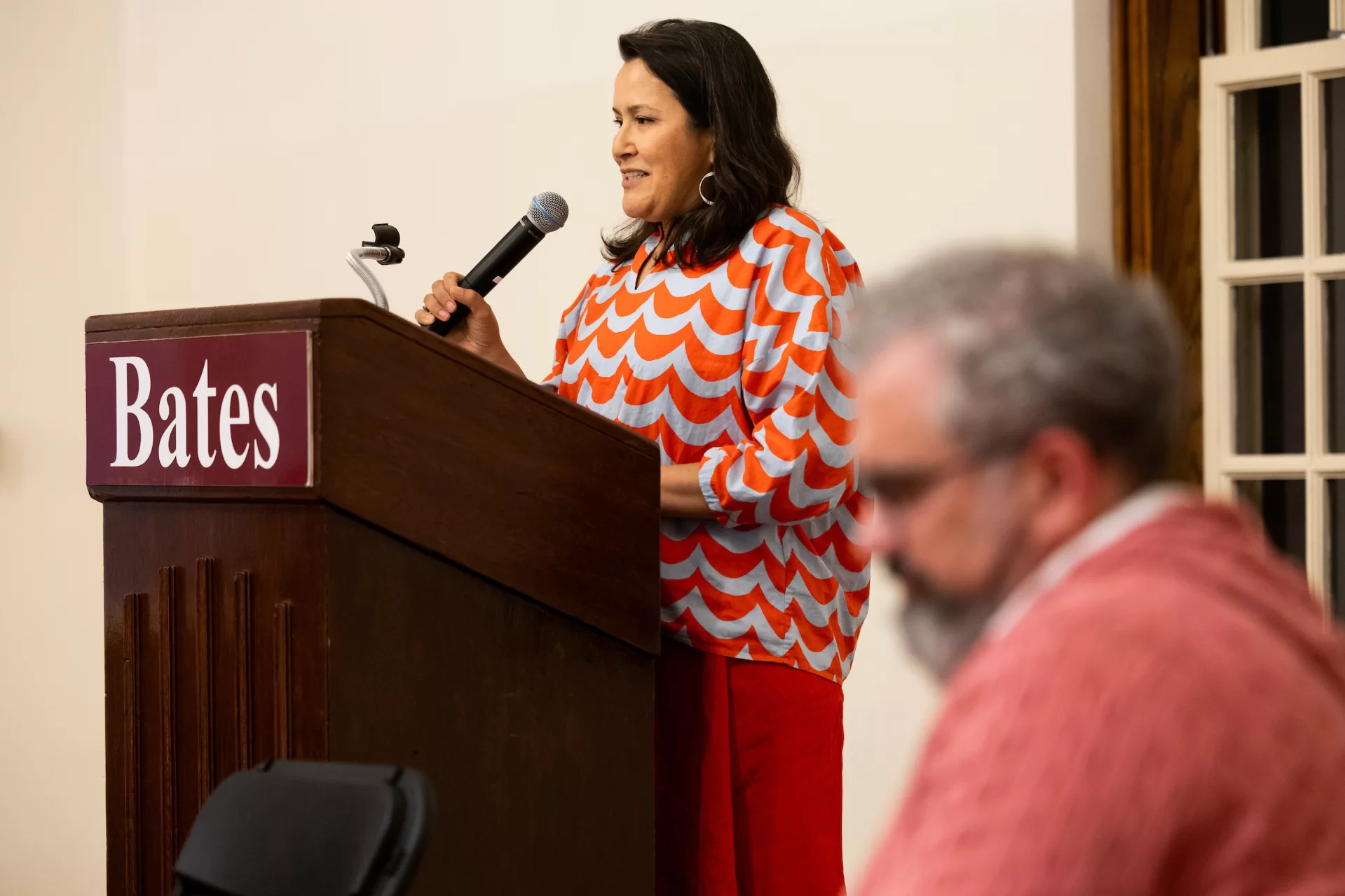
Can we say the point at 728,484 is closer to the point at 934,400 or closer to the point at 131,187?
the point at 934,400

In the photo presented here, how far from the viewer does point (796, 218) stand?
1.98 meters

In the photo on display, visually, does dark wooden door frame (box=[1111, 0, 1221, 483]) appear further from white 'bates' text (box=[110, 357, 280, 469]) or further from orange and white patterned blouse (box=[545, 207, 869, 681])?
white 'bates' text (box=[110, 357, 280, 469])

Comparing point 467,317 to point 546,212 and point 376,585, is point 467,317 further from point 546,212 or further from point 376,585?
point 376,585

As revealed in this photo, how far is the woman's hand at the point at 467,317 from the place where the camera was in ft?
6.63

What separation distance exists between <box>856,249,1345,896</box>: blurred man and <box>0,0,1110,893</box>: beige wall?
2.10 metres

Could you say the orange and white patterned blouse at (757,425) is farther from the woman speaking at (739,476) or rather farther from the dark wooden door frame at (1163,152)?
the dark wooden door frame at (1163,152)

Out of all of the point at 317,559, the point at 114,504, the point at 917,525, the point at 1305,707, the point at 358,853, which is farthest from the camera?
the point at 114,504

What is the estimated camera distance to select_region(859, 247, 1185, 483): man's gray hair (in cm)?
78

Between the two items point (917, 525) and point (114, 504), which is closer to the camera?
point (917, 525)

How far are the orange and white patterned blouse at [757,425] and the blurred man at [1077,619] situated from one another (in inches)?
39.0

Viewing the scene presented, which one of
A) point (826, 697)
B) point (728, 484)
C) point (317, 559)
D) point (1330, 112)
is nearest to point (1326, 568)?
point (1330, 112)

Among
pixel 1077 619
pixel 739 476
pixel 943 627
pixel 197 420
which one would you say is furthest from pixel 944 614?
pixel 197 420

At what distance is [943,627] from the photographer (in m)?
0.84

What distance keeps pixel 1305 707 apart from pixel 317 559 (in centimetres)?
108
